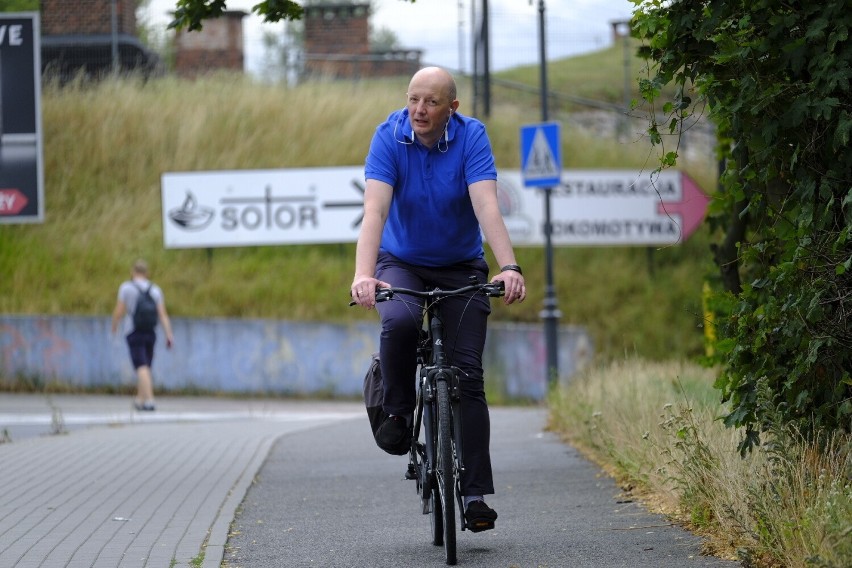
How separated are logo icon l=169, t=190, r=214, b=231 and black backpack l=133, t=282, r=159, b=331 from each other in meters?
6.32

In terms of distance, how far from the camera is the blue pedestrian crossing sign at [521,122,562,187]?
60.4ft

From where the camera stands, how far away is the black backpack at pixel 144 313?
1841 cm

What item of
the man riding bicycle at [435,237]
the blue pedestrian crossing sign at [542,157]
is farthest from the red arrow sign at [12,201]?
the man riding bicycle at [435,237]

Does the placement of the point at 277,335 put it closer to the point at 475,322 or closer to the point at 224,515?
the point at 224,515

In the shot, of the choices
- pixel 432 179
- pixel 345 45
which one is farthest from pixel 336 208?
pixel 432 179

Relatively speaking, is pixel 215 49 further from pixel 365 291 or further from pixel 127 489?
pixel 365 291

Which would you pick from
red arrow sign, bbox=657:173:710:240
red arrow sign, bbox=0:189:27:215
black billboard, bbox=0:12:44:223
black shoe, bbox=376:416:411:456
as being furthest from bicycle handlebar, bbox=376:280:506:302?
red arrow sign, bbox=657:173:710:240

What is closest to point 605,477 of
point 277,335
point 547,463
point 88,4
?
point 547,463

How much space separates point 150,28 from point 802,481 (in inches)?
981

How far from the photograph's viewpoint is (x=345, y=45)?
116 feet

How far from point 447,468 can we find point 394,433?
64 centimetres

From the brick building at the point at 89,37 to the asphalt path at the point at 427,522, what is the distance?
1904 cm

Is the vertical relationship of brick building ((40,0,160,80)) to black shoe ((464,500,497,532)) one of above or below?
above

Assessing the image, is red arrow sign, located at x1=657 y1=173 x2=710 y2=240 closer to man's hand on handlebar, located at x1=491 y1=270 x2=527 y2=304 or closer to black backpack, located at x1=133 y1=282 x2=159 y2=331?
black backpack, located at x1=133 y1=282 x2=159 y2=331
